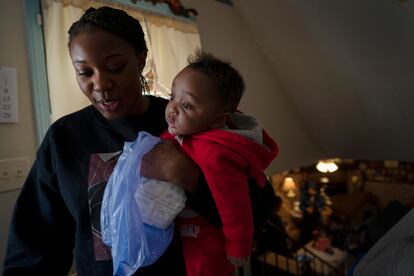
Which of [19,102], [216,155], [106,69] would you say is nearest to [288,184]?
[19,102]

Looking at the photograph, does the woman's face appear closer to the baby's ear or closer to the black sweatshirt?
the black sweatshirt

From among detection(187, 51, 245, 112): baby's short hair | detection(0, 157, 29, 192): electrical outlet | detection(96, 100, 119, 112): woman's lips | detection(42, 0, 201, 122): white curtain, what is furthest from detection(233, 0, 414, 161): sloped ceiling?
detection(0, 157, 29, 192): electrical outlet

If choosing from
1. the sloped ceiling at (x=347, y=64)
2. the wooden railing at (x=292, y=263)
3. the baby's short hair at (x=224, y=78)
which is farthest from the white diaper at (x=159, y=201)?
the wooden railing at (x=292, y=263)

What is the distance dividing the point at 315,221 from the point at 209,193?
4.82 metres

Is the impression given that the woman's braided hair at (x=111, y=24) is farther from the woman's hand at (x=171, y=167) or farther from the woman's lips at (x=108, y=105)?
the woman's hand at (x=171, y=167)

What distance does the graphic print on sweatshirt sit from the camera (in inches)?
25.2

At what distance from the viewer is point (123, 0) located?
148 centimetres

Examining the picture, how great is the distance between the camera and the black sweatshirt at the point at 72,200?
25.4 inches

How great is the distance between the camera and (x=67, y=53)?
1.29m

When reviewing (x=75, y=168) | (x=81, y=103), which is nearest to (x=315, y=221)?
(x=81, y=103)

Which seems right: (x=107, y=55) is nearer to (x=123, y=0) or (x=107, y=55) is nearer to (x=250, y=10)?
(x=123, y=0)

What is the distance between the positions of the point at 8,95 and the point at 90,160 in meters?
0.76

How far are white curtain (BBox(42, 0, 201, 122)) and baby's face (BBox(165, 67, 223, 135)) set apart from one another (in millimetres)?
841

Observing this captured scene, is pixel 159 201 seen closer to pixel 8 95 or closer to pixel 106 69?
pixel 106 69
